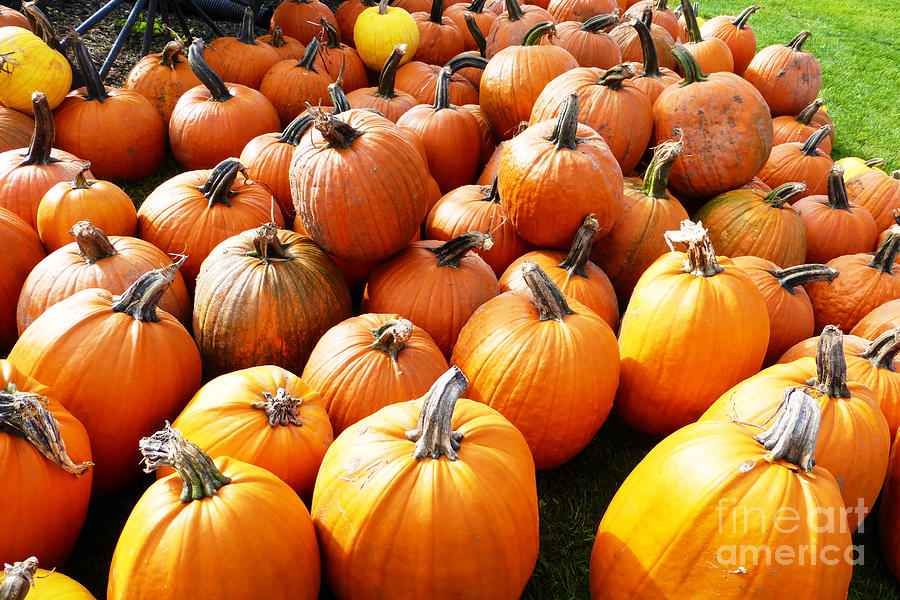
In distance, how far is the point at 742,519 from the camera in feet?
5.73

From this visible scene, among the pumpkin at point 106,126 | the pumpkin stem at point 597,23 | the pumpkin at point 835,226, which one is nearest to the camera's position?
the pumpkin at point 835,226

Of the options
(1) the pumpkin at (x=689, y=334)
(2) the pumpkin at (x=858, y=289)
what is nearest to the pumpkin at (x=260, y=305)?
(1) the pumpkin at (x=689, y=334)

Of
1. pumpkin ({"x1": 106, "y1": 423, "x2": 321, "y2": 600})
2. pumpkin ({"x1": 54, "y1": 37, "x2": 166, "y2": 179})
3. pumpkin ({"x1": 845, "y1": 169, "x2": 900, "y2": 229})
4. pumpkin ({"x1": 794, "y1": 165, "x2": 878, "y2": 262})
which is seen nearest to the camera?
pumpkin ({"x1": 106, "y1": 423, "x2": 321, "y2": 600})

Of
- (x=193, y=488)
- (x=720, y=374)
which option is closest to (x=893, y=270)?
(x=720, y=374)

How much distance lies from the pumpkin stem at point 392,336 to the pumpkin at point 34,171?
209 cm

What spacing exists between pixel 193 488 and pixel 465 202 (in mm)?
2242

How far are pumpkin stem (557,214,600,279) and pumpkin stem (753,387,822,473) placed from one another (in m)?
1.42

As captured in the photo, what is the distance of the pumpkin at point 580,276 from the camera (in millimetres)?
3086

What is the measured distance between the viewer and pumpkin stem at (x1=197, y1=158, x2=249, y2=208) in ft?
10.7

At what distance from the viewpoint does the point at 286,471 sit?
2217 mm

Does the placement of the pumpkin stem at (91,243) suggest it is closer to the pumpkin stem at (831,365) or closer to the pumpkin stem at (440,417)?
the pumpkin stem at (440,417)

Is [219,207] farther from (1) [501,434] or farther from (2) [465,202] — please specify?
(1) [501,434]

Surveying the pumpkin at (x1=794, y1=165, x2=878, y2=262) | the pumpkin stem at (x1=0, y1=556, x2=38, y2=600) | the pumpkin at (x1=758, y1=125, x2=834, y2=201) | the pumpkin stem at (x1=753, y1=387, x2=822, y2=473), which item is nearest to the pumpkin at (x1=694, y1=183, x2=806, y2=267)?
the pumpkin at (x1=794, y1=165, x2=878, y2=262)

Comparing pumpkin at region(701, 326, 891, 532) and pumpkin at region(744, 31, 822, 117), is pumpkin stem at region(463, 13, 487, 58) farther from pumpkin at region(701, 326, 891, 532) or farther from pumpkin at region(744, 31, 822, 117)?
pumpkin at region(701, 326, 891, 532)
